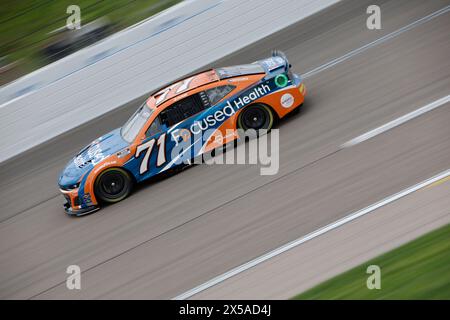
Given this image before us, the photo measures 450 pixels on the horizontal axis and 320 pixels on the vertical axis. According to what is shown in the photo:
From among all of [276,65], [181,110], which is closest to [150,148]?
[181,110]

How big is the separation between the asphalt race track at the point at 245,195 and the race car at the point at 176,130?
0.35 metres

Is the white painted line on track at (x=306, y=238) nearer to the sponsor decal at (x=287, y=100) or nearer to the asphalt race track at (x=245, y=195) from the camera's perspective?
the asphalt race track at (x=245, y=195)

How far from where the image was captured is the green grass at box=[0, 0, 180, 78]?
53.6 ft

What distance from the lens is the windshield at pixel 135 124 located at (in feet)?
35.8

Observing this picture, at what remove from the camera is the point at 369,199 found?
8.82m

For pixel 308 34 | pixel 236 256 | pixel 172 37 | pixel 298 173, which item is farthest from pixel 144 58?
pixel 236 256

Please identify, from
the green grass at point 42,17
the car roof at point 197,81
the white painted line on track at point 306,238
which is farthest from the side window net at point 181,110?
the green grass at point 42,17

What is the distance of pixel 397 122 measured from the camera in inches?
416

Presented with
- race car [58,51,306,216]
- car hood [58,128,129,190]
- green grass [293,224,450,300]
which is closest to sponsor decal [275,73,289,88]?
race car [58,51,306,216]

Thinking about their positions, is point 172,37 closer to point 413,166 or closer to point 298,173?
point 298,173

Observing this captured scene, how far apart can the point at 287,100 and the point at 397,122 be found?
204 cm

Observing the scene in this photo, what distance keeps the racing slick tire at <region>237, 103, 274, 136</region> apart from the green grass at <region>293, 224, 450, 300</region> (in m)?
4.31

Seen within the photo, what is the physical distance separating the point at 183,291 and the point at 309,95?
19.4ft

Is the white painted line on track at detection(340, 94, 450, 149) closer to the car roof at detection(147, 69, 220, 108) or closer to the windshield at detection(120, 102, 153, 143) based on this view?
the car roof at detection(147, 69, 220, 108)
